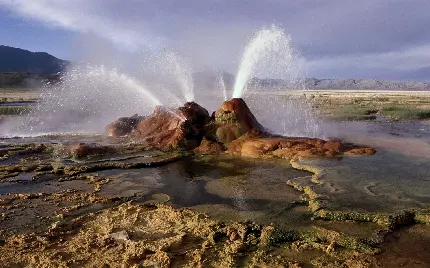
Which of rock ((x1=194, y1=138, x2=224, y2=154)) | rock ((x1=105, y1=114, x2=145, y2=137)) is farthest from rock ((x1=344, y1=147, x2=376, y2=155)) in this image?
rock ((x1=105, y1=114, x2=145, y2=137))

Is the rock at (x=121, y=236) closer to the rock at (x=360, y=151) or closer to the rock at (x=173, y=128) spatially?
the rock at (x=173, y=128)

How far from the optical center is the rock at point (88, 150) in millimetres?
14430

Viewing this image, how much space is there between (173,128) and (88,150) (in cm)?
387

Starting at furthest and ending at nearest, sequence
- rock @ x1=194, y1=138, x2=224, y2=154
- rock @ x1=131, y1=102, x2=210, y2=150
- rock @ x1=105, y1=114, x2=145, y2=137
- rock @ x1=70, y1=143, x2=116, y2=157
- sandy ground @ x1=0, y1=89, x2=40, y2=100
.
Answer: sandy ground @ x1=0, y1=89, x2=40, y2=100 → rock @ x1=105, y1=114, x2=145, y2=137 → rock @ x1=131, y1=102, x2=210, y2=150 → rock @ x1=194, y1=138, x2=224, y2=154 → rock @ x1=70, y1=143, x2=116, y2=157

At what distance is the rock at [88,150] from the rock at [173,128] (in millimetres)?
1743

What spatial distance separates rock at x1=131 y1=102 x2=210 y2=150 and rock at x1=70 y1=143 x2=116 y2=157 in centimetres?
174

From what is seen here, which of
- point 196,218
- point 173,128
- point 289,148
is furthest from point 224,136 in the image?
point 196,218

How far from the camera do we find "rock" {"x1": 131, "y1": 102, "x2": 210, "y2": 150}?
1608 cm

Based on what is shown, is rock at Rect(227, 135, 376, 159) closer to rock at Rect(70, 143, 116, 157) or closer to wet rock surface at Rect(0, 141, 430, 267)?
wet rock surface at Rect(0, 141, 430, 267)

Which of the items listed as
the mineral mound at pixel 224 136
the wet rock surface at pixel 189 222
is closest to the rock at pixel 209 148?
the mineral mound at pixel 224 136

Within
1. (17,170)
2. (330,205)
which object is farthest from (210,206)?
(17,170)

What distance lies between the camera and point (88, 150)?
14602 mm

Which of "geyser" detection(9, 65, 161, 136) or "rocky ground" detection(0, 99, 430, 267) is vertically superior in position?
"geyser" detection(9, 65, 161, 136)

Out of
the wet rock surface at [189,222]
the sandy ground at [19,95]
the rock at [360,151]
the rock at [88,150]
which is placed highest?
the sandy ground at [19,95]
